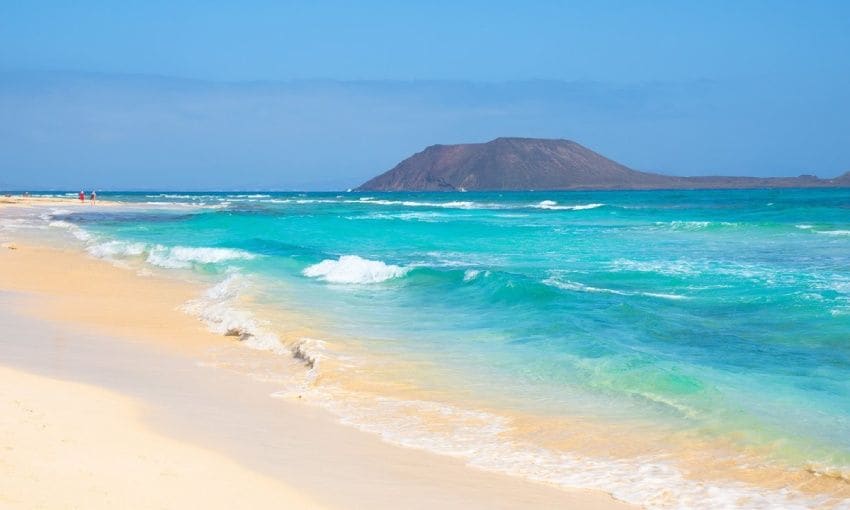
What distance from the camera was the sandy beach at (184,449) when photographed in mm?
5223

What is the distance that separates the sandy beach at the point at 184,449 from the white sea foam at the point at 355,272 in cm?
787

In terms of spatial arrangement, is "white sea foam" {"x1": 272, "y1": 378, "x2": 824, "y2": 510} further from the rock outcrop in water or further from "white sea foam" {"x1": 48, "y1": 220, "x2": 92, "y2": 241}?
the rock outcrop in water

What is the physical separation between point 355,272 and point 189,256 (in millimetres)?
7080

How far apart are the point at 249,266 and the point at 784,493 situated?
1706 centimetres

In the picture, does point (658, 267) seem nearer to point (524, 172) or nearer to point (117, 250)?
point (117, 250)

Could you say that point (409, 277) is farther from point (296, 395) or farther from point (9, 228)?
point (9, 228)

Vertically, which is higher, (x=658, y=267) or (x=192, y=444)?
(x=658, y=267)

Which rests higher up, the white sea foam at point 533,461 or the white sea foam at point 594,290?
the white sea foam at point 594,290

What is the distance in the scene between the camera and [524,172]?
178m

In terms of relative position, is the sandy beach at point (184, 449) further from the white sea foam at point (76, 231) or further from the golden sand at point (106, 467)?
the white sea foam at point (76, 231)

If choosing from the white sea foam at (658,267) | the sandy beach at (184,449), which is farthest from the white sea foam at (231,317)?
the white sea foam at (658,267)

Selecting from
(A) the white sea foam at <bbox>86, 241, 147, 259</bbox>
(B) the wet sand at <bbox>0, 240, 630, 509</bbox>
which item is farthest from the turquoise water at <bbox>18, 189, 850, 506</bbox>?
(B) the wet sand at <bbox>0, 240, 630, 509</bbox>

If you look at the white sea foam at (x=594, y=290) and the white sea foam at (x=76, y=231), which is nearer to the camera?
the white sea foam at (x=594, y=290)

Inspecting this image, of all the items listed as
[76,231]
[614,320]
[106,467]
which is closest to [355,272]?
[614,320]
